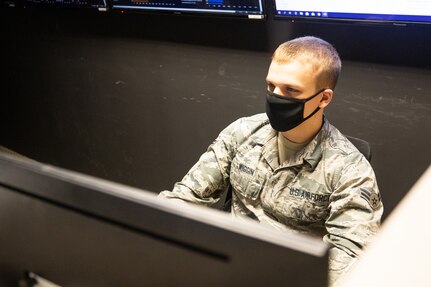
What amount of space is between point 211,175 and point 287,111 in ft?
1.15

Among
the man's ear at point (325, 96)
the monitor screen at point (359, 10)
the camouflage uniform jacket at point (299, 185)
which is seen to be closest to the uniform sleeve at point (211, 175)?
the camouflage uniform jacket at point (299, 185)

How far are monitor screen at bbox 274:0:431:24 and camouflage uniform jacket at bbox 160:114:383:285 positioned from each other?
1.63 ft

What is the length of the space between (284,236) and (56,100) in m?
2.94

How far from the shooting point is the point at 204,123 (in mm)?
2338

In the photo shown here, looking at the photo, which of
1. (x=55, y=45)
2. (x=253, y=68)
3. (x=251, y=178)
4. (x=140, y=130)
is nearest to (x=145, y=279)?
(x=251, y=178)

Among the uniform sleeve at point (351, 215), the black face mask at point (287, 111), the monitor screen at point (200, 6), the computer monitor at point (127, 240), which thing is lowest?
the uniform sleeve at point (351, 215)

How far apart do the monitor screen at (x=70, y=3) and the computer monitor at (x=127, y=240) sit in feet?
6.03

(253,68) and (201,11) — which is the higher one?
(201,11)

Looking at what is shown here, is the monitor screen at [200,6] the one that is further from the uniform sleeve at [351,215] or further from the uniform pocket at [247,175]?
the uniform sleeve at [351,215]

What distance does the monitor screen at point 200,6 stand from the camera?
181 centimetres

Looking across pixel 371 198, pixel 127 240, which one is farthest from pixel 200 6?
pixel 127 240

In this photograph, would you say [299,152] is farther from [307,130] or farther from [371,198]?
[371,198]

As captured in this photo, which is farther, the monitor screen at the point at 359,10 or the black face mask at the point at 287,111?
the monitor screen at the point at 359,10

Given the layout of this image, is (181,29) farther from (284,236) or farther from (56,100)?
(284,236)
